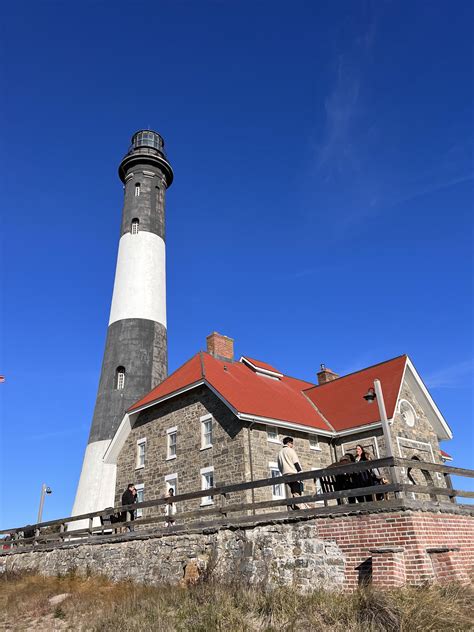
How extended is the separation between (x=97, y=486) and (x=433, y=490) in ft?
57.0

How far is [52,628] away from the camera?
955 cm

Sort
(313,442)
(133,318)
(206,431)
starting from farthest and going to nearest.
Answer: (133,318) → (313,442) → (206,431)

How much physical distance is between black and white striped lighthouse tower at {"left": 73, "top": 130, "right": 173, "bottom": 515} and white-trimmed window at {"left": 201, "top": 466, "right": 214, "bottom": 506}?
21.1 ft

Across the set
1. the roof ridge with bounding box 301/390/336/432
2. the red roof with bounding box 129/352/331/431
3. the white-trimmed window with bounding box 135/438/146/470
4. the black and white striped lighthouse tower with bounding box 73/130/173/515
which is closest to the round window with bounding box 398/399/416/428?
the roof ridge with bounding box 301/390/336/432

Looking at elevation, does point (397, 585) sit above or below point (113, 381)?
below

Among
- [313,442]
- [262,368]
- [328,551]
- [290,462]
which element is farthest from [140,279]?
[328,551]

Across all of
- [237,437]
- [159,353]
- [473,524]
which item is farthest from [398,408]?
[159,353]

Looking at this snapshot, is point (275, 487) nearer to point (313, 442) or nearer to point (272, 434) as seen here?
point (272, 434)

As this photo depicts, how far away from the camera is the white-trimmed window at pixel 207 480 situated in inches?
699

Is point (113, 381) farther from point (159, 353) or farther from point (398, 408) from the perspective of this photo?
point (398, 408)

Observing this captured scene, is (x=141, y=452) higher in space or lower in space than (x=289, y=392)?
lower

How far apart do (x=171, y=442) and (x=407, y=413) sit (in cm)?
1008

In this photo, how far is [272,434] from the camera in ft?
59.9

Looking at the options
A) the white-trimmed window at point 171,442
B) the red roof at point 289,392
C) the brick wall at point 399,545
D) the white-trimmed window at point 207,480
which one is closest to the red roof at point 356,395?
the red roof at point 289,392
